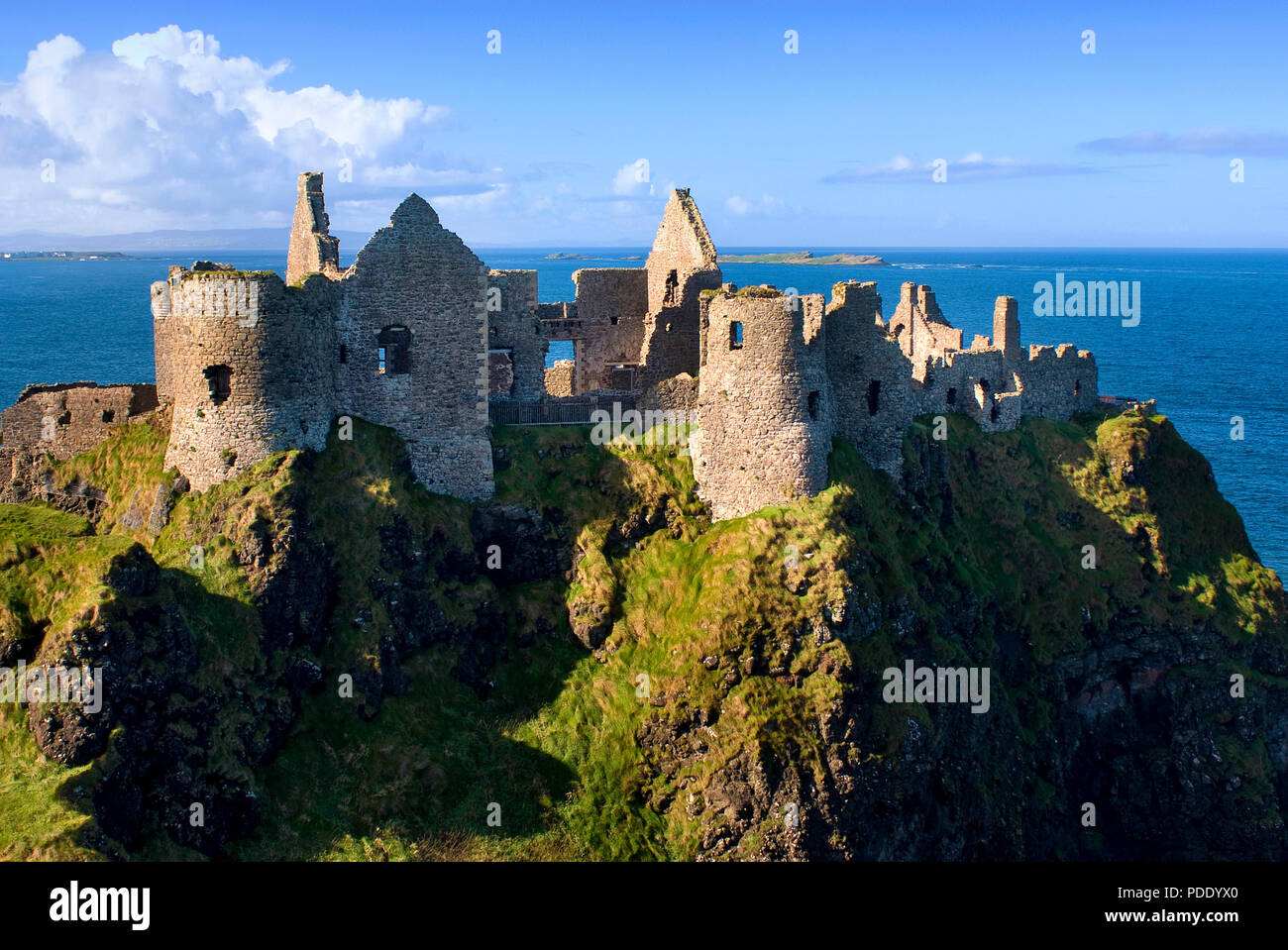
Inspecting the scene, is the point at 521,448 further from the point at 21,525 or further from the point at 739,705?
the point at 21,525

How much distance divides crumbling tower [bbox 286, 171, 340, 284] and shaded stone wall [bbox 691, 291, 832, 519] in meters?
14.5

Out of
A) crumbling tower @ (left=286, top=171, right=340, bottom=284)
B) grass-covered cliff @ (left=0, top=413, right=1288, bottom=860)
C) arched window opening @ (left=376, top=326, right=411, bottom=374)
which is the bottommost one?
grass-covered cliff @ (left=0, top=413, right=1288, bottom=860)

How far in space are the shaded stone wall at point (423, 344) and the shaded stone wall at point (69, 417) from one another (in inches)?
342

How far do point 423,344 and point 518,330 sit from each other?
541 cm

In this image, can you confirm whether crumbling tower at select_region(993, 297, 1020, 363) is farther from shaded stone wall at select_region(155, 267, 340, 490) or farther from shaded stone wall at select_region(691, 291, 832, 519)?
shaded stone wall at select_region(155, 267, 340, 490)

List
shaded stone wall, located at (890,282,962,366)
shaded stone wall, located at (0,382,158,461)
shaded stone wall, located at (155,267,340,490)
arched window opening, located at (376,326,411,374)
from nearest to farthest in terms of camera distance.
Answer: shaded stone wall, located at (155,267,340,490), arched window opening, located at (376,326,411,374), shaded stone wall, located at (0,382,158,461), shaded stone wall, located at (890,282,962,366)

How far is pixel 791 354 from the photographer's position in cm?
4838

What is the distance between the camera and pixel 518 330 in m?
→ 52.4

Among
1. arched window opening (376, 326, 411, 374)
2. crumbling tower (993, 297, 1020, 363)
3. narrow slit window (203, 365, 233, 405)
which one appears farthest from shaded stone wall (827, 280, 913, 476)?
narrow slit window (203, 365, 233, 405)

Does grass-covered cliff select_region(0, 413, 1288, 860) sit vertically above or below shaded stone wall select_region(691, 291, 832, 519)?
below

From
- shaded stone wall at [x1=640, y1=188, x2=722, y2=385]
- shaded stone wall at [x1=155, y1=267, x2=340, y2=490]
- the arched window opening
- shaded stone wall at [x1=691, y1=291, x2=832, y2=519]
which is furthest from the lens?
shaded stone wall at [x1=640, y1=188, x2=722, y2=385]

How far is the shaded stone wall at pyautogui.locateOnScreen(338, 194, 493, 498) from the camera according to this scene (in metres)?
47.6

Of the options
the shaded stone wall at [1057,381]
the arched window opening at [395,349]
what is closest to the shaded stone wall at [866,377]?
the shaded stone wall at [1057,381]

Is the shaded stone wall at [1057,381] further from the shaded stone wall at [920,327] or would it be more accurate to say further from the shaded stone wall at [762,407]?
the shaded stone wall at [762,407]
